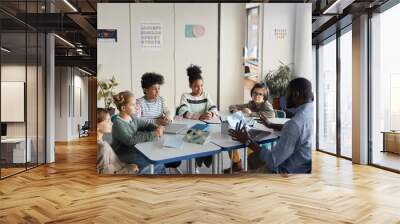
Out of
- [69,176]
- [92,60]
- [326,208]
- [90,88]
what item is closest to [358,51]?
[326,208]

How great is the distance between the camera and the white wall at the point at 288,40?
615 cm

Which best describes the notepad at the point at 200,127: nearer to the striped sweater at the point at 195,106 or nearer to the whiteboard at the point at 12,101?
the striped sweater at the point at 195,106

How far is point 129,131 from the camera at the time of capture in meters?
5.94

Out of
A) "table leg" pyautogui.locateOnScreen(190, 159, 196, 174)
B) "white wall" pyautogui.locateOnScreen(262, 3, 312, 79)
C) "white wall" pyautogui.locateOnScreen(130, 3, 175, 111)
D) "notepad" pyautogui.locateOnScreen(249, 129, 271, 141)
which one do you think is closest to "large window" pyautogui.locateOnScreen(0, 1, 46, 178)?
"white wall" pyautogui.locateOnScreen(130, 3, 175, 111)

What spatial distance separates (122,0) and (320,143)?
21.6 ft

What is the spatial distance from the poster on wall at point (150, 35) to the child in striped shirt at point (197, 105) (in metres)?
0.80

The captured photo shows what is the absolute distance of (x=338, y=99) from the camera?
9047 mm

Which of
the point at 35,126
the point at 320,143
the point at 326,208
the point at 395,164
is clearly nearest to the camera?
the point at 326,208

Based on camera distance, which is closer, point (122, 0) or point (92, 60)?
point (122, 0)

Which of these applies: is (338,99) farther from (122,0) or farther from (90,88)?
(90,88)

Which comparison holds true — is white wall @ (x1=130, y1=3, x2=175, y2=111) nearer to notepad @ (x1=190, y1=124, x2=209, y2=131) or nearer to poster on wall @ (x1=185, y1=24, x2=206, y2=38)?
poster on wall @ (x1=185, y1=24, x2=206, y2=38)

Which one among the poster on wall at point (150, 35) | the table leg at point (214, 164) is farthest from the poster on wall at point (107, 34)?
the table leg at point (214, 164)

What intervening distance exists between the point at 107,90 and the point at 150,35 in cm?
115

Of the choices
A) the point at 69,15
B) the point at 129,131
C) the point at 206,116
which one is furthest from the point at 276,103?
the point at 69,15
